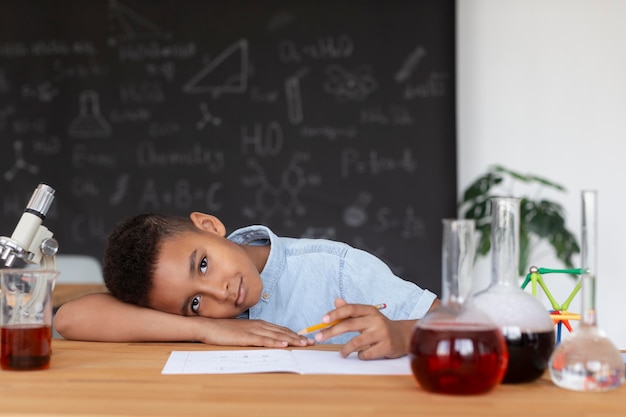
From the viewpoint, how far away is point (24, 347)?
1.23 m

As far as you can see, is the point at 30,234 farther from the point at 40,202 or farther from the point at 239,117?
the point at 239,117

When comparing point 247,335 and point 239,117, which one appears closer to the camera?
point 247,335

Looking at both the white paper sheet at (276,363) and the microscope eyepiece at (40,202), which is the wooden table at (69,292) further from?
the white paper sheet at (276,363)

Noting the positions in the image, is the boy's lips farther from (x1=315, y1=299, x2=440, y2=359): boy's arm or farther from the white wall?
the white wall

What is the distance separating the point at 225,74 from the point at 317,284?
2.57m

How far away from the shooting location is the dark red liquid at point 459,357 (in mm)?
999

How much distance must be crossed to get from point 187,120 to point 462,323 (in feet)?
11.2

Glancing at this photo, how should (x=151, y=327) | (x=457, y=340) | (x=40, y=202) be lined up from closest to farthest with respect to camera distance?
(x=457, y=340) < (x=40, y=202) < (x=151, y=327)

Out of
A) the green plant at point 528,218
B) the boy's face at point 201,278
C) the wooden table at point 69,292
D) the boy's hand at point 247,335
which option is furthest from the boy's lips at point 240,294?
the green plant at point 528,218

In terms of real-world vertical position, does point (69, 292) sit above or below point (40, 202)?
below

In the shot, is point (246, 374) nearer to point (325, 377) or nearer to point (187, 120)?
point (325, 377)

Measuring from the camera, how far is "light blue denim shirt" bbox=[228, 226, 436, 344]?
1848 mm

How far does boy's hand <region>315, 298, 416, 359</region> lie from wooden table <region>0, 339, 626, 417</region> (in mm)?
137

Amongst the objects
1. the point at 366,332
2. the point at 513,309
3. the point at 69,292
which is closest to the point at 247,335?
the point at 366,332
